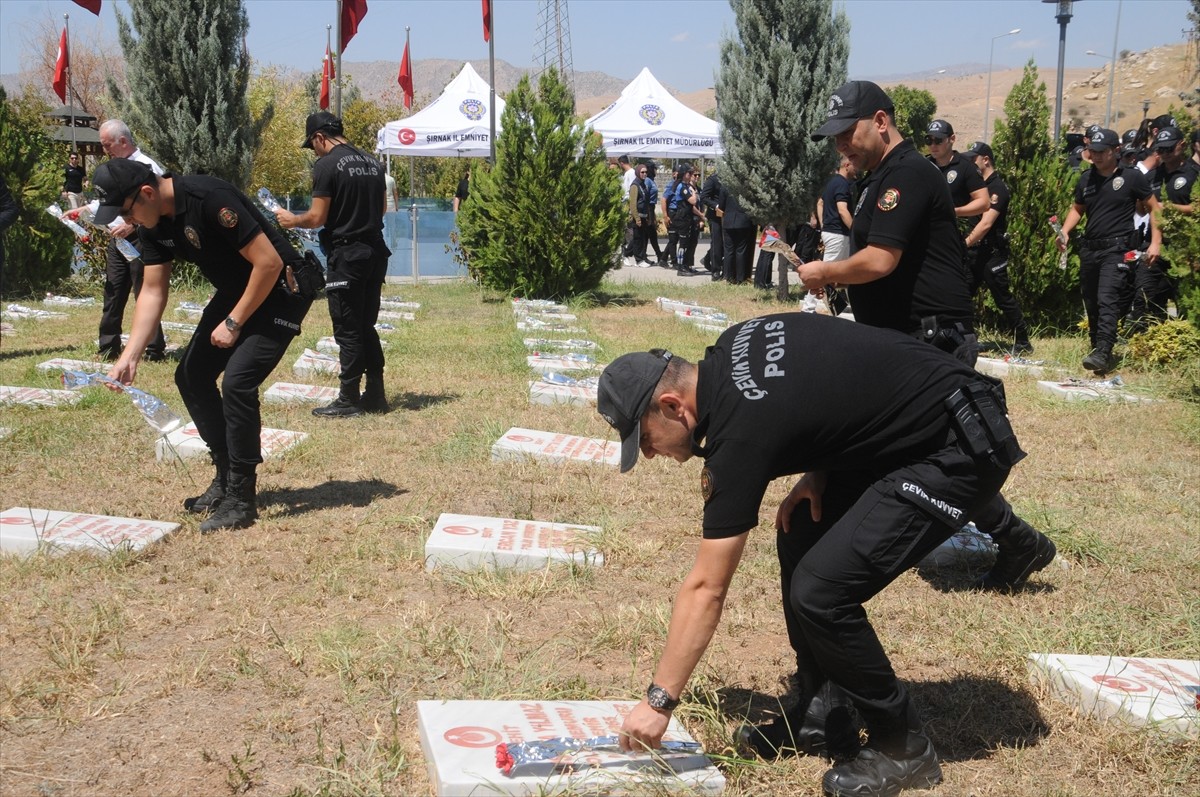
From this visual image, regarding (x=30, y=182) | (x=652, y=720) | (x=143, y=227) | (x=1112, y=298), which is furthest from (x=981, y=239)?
(x=30, y=182)

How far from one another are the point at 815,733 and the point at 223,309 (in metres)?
3.49

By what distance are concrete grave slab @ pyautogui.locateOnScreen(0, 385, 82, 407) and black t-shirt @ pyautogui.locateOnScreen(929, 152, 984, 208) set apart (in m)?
6.87

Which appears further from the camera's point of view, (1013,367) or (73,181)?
(73,181)

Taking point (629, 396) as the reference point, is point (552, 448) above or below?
below

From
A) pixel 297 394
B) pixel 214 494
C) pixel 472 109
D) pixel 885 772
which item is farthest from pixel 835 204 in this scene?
pixel 472 109

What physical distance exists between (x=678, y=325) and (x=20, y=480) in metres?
7.85

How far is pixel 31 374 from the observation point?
28.2ft

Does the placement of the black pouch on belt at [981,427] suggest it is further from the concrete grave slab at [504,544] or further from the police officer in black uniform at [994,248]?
the police officer in black uniform at [994,248]

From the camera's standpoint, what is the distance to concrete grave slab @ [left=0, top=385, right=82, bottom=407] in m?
7.45

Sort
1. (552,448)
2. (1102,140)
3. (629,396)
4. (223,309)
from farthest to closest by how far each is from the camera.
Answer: (1102,140) → (552,448) → (223,309) → (629,396)

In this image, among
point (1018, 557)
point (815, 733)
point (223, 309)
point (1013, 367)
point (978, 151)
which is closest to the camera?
point (815, 733)

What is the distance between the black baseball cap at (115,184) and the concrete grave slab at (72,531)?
139 centimetres

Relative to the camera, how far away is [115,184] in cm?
461

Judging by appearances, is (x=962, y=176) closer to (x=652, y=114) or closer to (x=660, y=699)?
(x=660, y=699)
